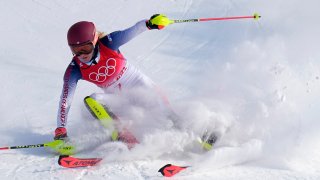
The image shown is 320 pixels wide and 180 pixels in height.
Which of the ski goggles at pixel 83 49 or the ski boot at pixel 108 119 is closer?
the ski goggles at pixel 83 49

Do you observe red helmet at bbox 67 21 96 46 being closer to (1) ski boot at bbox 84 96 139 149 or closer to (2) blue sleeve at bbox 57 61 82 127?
(2) blue sleeve at bbox 57 61 82 127

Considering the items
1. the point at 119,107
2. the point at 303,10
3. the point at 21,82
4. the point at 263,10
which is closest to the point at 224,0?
the point at 263,10

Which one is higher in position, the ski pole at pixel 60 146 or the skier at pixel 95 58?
→ the skier at pixel 95 58

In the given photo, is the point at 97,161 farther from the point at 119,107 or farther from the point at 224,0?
the point at 224,0

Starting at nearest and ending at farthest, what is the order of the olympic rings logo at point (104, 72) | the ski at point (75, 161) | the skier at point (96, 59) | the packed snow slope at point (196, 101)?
1. the ski at point (75, 161)
2. the packed snow slope at point (196, 101)
3. the skier at point (96, 59)
4. the olympic rings logo at point (104, 72)

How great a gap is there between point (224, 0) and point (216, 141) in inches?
260

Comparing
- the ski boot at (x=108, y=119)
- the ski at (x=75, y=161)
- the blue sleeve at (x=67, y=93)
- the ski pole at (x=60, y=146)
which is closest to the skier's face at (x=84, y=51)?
the blue sleeve at (x=67, y=93)

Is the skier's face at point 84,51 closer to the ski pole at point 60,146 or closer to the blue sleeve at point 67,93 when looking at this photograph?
the blue sleeve at point 67,93

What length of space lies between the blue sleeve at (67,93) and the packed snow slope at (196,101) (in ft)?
0.94

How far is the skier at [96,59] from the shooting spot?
16.3ft

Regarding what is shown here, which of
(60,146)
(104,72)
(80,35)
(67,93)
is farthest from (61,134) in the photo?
(80,35)

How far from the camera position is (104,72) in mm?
5387

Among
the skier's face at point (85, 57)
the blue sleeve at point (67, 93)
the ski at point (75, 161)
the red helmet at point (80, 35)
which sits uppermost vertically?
the red helmet at point (80, 35)

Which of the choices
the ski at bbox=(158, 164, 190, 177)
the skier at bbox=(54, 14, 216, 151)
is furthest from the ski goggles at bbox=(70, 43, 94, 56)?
the ski at bbox=(158, 164, 190, 177)
